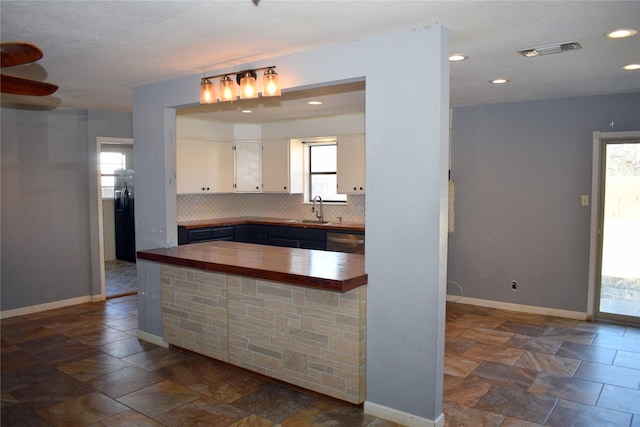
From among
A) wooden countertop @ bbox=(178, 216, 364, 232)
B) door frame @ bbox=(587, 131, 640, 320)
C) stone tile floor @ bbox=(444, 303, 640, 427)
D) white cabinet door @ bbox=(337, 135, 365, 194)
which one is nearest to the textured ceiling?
door frame @ bbox=(587, 131, 640, 320)

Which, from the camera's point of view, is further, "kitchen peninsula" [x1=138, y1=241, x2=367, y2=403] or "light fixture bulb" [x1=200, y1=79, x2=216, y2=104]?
"light fixture bulb" [x1=200, y1=79, x2=216, y2=104]

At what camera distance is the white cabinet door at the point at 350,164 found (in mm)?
6355

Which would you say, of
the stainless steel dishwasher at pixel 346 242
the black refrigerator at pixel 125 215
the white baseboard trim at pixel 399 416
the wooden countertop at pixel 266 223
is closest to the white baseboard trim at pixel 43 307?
the wooden countertop at pixel 266 223

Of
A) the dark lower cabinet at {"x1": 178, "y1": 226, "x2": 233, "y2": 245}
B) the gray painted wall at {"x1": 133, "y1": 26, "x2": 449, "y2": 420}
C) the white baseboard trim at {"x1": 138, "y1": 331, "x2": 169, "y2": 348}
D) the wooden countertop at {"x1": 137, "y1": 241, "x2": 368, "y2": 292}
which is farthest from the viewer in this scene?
the dark lower cabinet at {"x1": 178, "y1": 226, "x2": 233, "y2": 245}

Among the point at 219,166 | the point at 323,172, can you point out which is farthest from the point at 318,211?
the point at 219,166

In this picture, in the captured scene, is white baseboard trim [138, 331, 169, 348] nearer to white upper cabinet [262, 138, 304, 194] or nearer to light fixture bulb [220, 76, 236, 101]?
light fixture bulb [220, 76, 236, 101]

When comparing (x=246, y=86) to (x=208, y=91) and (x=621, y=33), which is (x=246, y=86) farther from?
(x=621, y=33)

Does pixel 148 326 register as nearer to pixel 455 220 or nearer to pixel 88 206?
pixel 88 206

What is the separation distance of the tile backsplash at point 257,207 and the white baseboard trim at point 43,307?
1.77m

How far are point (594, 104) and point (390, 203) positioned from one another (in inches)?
132

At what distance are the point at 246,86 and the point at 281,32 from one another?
55 cm

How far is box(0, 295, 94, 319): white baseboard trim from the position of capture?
533cm

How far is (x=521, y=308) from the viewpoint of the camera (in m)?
5.47

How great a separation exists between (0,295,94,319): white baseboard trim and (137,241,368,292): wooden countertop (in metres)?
2.20
